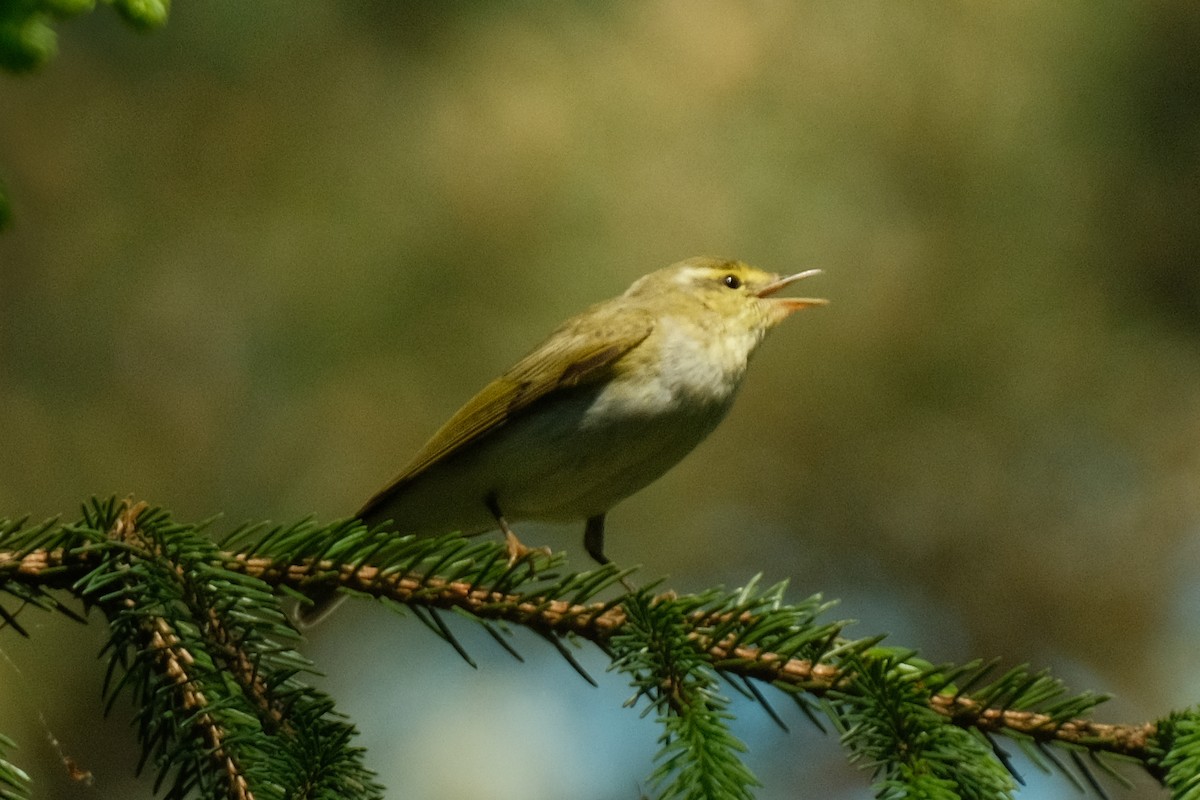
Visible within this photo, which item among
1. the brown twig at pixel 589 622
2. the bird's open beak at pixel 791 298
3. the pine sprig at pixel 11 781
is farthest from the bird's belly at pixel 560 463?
the pine sprig at pixel 11 781

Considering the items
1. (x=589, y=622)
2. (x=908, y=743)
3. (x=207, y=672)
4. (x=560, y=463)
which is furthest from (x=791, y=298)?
(x=207, y=672)

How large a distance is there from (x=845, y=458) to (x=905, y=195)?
1.41 meters

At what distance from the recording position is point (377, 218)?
652 cm

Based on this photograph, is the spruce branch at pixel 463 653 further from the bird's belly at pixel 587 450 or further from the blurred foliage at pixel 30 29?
the bird's belly at pixel 587 450

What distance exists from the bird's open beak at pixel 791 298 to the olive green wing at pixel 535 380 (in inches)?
20.2

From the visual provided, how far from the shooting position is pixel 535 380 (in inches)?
151

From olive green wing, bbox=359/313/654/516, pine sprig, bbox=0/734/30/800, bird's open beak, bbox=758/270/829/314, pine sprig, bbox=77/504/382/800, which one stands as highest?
bird's open beak, bbox=758/270/829/314

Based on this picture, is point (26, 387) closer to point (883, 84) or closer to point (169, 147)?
point (169, 147)

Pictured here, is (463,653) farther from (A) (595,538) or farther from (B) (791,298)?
(B) (791,298)

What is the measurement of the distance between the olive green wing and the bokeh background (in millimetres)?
2327

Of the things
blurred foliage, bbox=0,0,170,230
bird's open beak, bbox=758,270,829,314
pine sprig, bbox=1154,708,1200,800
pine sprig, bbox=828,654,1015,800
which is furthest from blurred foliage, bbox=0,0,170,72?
bird's open beak, bbox=758,270,829,314

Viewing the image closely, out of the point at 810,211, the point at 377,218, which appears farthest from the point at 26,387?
the point at 810,211

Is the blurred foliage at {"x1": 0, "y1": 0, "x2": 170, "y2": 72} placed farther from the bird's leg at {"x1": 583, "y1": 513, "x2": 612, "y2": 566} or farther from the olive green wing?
the bird's leg at {"x1": 583, "y1": 513, "x2": 612, "y2": 566}

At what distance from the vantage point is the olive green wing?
12.4ft
